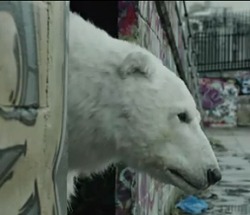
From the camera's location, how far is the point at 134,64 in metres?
4.38

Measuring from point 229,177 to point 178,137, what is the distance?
5.72 feet

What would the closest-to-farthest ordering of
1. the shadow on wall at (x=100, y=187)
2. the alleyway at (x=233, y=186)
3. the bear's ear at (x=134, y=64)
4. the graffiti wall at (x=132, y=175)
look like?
the bear's ear at (x=134, y=64) → the graffiti wall at (x=132, y=175) → the alleyway at (x=233, y=186) → the shadow on wall at (x=100, y=187)

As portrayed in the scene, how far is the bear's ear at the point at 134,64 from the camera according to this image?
4.37 metres

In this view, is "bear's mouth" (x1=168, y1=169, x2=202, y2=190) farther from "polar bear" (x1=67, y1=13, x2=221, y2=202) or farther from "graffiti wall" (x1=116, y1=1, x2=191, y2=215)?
"graffiti wall" (x1=116, y1=1, x2=191, y2=215)

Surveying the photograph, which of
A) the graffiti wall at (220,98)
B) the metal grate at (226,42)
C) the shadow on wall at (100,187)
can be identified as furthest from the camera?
the graffiti wall at (220,98)

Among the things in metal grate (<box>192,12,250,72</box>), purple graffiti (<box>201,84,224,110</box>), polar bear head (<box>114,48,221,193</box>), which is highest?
metal grate (<box>192,12,250,72</box>)

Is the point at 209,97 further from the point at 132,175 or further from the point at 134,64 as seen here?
the point at 134,64

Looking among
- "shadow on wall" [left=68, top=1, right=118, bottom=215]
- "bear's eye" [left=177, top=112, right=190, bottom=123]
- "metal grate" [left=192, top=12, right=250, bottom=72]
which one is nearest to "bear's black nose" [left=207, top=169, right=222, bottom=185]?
"bear's eye" [left=177, top=112, right=190, bottom=123]

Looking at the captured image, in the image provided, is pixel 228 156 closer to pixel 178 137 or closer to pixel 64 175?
pixel 178 137

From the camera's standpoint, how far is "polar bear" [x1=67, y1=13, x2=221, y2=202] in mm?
4379

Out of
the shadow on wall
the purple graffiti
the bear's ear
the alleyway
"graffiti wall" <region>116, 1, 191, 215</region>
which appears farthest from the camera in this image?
the purple graffiti

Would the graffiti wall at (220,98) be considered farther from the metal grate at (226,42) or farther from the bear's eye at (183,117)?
the bear's eye at (183,117)

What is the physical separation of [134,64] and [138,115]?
0.33 meters

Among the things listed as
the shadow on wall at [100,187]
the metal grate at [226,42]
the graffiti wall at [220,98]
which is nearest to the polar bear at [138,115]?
the shadow on wall at [100,187]
